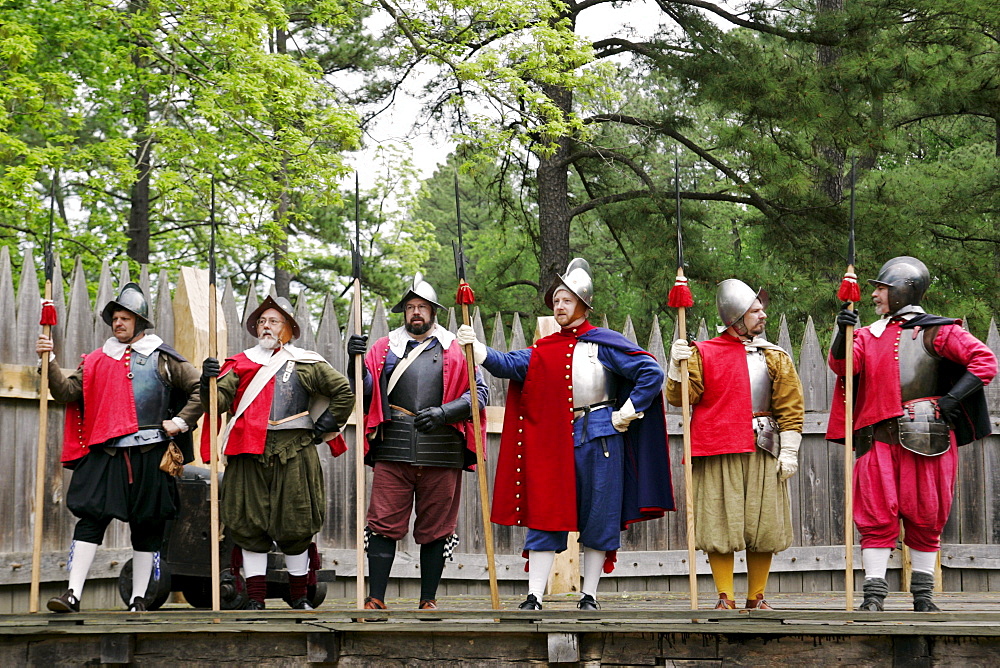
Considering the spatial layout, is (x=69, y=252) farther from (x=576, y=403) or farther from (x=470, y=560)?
(x=576, y=403)

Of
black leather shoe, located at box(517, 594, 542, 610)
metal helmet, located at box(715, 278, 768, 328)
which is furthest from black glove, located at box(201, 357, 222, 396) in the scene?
metal helmet, located at box(715, 278, 768, 328)

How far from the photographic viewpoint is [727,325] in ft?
21.1

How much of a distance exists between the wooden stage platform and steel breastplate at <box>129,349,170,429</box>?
3.96 feet

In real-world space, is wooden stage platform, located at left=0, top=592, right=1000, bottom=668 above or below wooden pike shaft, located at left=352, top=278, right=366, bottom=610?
below

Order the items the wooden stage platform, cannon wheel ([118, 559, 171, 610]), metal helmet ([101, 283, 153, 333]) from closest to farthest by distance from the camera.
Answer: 1. the wooden stage platform
2. metal helmet ([101, 283, 153, 333])
3. cannon wheel ([118, 559, 171, 610])

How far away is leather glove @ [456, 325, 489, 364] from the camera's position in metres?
6.00

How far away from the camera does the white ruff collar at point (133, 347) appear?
259 inches

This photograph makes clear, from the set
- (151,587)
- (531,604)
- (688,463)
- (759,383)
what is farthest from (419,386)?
(151,587)

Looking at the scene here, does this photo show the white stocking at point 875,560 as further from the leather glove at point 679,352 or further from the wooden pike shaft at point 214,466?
the wooden pike shaft at point 214,466

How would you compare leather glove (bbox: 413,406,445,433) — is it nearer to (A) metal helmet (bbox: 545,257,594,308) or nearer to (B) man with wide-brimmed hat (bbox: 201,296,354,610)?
(B) man with wide-brimmed hat (bbox: 201,296,354,610)

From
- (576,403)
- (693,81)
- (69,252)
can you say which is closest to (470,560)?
(576,403)

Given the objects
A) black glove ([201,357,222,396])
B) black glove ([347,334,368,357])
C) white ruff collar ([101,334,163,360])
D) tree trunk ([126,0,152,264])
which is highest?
tree trunk ([126,0,152,264])

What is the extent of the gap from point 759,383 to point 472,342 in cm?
155

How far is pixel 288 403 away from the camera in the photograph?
21.5 ft
